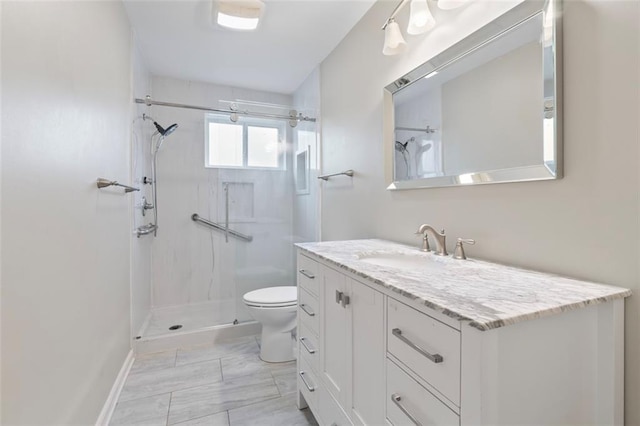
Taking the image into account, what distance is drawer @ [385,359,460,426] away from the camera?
0.69 metres

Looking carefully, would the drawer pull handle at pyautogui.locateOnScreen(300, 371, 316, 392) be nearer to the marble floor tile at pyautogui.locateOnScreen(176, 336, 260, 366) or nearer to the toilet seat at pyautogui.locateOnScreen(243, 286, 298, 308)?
the toilet seat at pyautogui.locateOnScreen(243, 286, 298, 308)

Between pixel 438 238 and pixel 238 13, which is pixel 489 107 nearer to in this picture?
pixel 438 238

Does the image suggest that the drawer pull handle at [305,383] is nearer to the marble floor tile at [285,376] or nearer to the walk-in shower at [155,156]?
the marble floor tile at [285,376]

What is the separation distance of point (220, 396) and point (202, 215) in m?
1.85

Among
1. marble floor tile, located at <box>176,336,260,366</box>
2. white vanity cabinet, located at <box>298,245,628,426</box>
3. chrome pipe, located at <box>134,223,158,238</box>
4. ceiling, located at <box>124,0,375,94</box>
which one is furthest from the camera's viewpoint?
chrome pipe, located at <box>134,223,158,238</box>

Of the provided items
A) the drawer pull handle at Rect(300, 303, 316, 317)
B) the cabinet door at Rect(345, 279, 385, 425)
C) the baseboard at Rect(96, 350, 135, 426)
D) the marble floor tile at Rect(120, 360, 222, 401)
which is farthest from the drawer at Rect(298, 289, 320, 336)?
the baseboard at Rect(96, 350, 135, 426)

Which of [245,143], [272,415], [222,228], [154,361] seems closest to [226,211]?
[222,228]

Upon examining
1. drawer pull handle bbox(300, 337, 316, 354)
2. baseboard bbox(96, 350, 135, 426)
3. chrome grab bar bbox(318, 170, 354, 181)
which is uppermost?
chrome grab bar bbox(318, 170, 354, 181)

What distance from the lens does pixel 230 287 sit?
2914mm

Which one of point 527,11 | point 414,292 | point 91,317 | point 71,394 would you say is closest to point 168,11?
point 91,317

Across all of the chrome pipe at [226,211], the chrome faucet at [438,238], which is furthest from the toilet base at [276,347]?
the chrome faucet at [438,238]

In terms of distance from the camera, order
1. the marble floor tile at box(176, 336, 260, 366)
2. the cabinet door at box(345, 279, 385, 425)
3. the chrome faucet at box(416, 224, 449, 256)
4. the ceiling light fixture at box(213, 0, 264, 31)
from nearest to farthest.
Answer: the cabinet door at box(345, 279, 385, 425), the chrome faucet at box(416, 224, 449, 256), the ceiling light fixture at box(213, 0, 264, 31), the marble floor tile at box(176, 336, 260, 366)

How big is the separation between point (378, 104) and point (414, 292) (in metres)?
1.42

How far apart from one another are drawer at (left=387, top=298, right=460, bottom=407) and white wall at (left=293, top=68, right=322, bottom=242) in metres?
1.90
